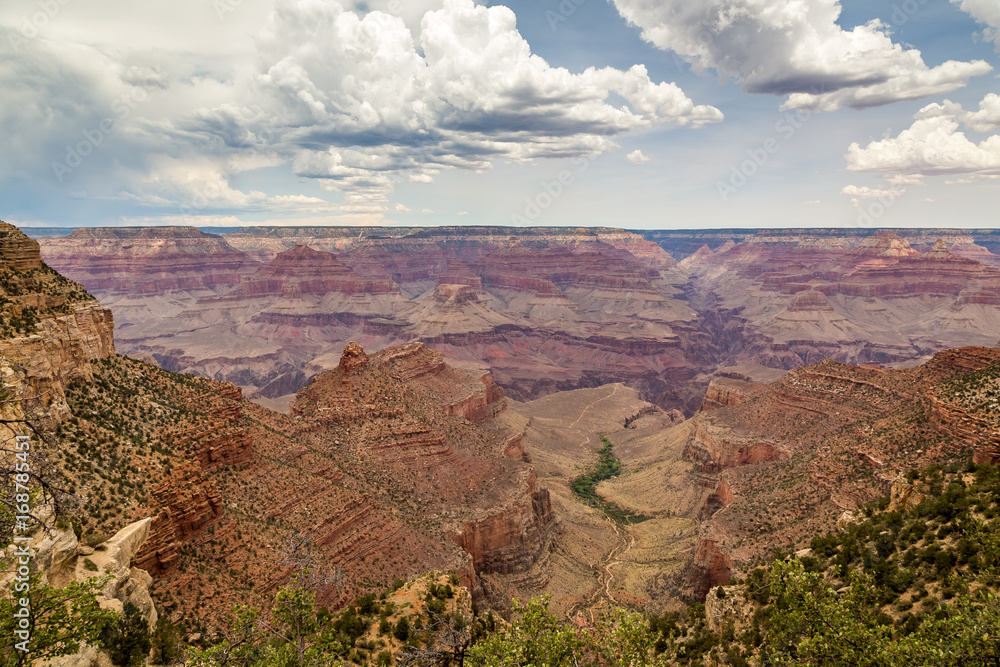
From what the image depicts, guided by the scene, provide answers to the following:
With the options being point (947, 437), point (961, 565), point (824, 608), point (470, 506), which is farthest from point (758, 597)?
point (470, 506)

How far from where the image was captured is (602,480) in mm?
97875

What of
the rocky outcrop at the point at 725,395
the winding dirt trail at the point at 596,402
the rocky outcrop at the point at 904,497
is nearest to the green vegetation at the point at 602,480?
the winding dirt trail at the point at 596,402

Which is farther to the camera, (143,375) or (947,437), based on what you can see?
(947,437)

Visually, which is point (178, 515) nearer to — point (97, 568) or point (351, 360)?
point (97, 568)

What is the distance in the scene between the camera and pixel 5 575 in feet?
54.0

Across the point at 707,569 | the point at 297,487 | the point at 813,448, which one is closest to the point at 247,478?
the point at 297,487

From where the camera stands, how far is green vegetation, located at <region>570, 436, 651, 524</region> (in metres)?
81.4

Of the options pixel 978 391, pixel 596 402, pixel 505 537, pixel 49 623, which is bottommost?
pixel 596 402

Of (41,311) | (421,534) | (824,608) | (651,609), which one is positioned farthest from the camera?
(651,609)

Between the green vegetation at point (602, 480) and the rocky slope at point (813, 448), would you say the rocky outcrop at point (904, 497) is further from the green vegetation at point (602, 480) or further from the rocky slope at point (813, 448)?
the green vegetation at point (602, 480)

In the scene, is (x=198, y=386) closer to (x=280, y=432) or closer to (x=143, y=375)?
(x=143, y=375)

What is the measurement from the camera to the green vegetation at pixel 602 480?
81438 mm

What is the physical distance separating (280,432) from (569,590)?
1380 inches

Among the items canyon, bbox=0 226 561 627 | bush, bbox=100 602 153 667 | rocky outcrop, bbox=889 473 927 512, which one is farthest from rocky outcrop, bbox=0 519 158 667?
rocky outcrop, bbox=889 473 927 512
